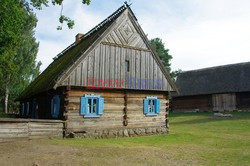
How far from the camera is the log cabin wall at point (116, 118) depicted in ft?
48.2

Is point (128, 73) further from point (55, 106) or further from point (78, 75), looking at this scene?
point (55, 106)

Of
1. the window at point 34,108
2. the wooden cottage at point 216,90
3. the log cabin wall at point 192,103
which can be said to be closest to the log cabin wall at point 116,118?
the window at point 34,108

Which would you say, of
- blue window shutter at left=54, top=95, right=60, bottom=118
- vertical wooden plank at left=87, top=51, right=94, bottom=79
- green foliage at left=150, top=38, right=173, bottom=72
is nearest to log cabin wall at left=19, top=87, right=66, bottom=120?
blue window shutter at left=54, top=95, right=60, bottom=118

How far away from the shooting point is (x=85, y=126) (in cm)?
1500

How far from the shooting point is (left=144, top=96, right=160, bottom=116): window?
58.0 feet

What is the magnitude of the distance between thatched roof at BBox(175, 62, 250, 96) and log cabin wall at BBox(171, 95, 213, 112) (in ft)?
3.08

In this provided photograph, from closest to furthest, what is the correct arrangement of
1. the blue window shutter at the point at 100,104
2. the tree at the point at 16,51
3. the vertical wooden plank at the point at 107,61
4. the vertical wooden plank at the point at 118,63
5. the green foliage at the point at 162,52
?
the blue window shutter at the point at 100,104 → the vertical wooden plank at the point at 107,61 → the vertical wooden plank at the point at 118,63 → the tree at the point at 16,51 → the green foliage at the point at 162,52

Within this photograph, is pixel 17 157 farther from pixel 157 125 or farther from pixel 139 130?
pixel 157 125

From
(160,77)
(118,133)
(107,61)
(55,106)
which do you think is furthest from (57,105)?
(160,77)

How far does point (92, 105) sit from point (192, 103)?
86.6ft

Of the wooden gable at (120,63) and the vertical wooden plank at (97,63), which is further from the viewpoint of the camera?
the vertical wooden plank at (97,63)

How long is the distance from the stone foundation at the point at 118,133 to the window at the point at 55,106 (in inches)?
66.9

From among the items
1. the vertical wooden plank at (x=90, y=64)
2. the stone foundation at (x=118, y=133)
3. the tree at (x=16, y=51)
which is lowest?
the stone foundation at (x=118, y=133)

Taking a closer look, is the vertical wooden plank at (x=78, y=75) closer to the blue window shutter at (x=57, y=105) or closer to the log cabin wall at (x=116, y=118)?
the log cabin wall at (x=116, y=118)
